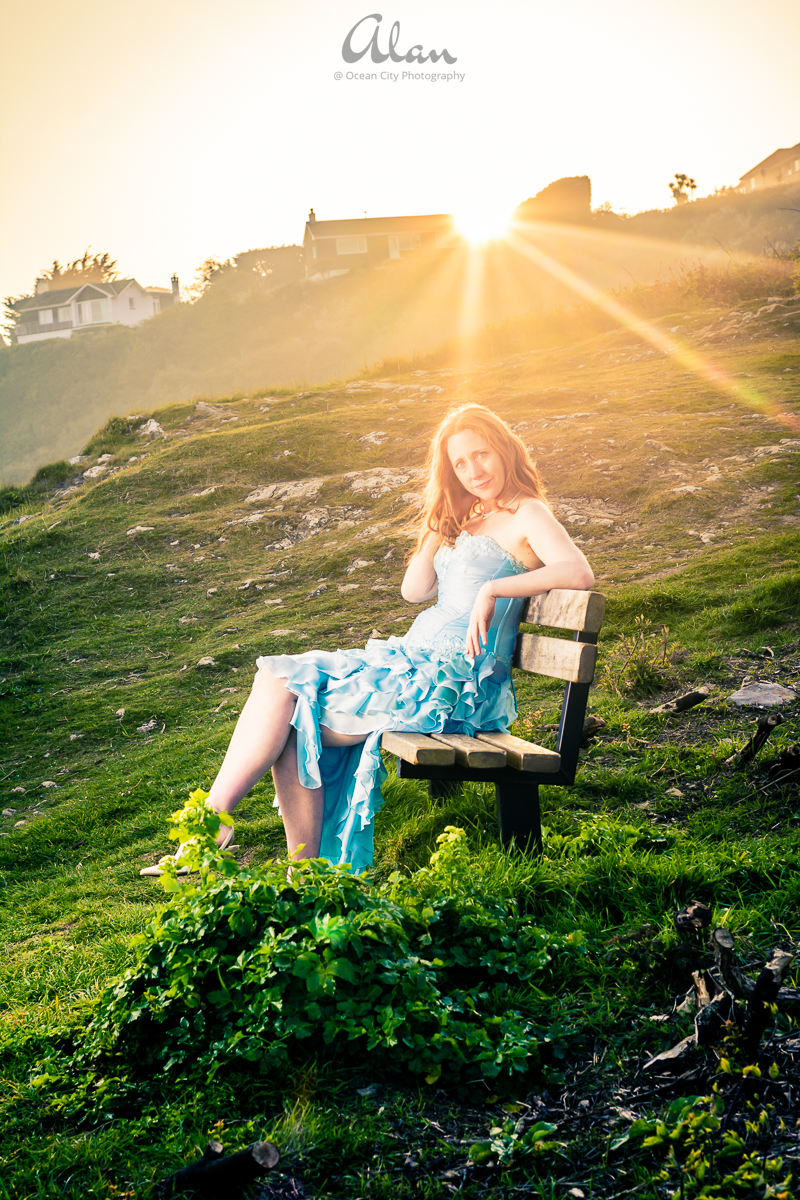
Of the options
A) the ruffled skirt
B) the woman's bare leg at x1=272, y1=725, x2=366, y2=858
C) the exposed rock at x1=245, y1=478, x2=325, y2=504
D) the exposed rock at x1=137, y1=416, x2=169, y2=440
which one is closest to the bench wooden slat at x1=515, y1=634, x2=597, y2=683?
the ruffled skirt

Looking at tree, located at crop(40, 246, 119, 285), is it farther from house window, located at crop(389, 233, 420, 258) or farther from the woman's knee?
the woman's knee

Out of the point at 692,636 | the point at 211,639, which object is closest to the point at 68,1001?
the point at 692,636

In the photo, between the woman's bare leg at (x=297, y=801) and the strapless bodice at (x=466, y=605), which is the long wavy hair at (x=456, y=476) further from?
the woman's bare leg at (x=297, y=801)

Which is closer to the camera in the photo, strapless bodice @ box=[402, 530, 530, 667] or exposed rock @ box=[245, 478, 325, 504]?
strapless bodice @ box=[402, 530, 530, 667]

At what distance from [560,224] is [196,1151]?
40.3 metres

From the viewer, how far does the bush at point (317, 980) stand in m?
2.00

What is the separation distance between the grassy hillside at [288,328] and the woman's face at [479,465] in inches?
959

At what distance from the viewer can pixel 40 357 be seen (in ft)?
183

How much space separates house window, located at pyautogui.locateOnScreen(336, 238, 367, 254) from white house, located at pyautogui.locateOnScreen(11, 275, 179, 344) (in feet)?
56.9

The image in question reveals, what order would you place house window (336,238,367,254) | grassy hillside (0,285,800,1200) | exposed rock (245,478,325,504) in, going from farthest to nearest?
house window (336,238,367,254), exposed rock (245,478,325,504), grassy hillside (0,285,800,1200)

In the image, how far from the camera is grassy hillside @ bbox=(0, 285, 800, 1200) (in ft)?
6.13

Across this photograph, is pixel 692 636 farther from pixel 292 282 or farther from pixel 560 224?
pixel 292 282

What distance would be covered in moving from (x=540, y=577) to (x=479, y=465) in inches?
26.0

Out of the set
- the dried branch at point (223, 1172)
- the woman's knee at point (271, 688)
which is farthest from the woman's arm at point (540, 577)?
the dried branch at point (223, 1172)
